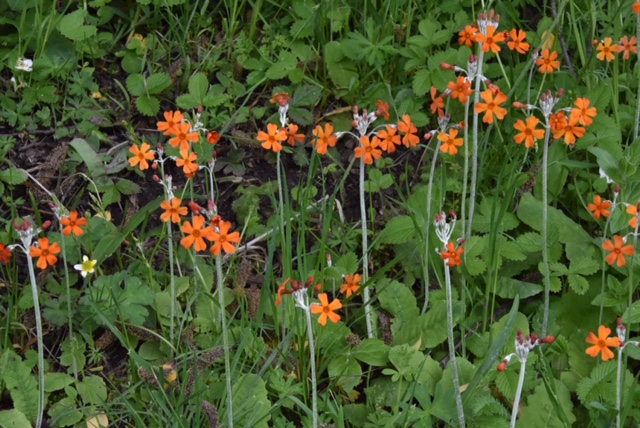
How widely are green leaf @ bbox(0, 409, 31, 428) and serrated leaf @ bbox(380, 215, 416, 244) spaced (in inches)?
56.8

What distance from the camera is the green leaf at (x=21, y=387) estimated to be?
306cm

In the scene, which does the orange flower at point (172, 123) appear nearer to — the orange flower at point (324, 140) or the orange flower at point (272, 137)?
the orange flower at point (272, 137)

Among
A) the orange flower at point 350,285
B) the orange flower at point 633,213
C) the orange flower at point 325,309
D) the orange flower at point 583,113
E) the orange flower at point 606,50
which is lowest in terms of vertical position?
the orange flower at point 350,285

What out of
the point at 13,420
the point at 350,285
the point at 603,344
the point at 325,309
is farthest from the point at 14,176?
the point at 603,344

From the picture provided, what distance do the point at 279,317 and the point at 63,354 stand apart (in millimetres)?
822

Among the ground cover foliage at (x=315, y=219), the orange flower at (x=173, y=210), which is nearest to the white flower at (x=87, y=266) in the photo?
the ground cover foliage at (x=315, y=219)

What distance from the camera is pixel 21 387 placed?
308 cm

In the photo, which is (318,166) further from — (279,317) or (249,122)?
(279,317)

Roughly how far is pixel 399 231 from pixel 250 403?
2.92 ft

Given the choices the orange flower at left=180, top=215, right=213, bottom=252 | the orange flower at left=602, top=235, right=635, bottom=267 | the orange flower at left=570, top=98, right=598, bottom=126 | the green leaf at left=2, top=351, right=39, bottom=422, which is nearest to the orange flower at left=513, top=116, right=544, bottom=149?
the orange flower at left=570, top=98, right=598, bottom=126

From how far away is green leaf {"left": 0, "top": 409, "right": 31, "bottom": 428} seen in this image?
299 cm

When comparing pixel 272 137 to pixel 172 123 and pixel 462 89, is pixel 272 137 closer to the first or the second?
pixel 172 123

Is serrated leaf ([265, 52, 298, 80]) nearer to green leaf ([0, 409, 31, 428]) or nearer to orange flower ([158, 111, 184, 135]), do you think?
orange flower ([158, 111, 184, 135])

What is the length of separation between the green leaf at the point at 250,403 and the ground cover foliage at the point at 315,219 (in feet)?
0.04
